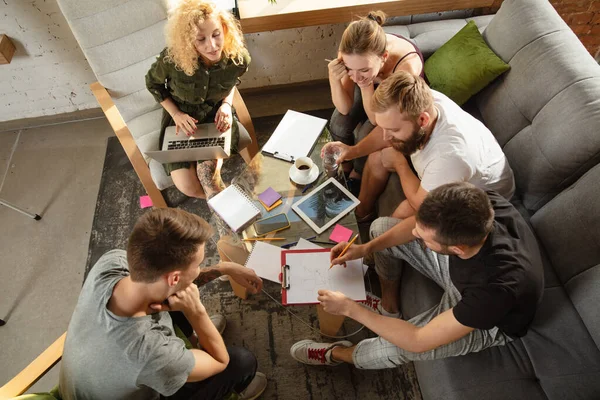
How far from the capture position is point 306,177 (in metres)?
1.83

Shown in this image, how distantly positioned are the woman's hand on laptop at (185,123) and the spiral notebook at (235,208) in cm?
43

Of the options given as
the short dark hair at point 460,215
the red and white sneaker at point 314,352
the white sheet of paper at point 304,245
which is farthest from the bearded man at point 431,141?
the red and white sneaker at point 314,352

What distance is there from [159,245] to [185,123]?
101 cm

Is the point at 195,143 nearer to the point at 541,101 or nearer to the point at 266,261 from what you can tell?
the point at 266,261

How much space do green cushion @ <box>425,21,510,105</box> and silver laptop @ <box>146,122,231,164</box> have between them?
1.18 meters

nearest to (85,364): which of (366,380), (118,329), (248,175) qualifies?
(118,329)

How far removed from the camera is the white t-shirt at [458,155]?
1.53 meters

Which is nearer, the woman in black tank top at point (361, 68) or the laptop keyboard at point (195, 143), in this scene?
the woman in black tank top at point (361, 68)

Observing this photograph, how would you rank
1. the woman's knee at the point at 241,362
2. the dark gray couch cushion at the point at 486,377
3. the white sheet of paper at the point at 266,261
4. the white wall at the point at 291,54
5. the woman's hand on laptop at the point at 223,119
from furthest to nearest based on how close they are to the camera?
the white wall at the point at 291,54 < the woman's hand on laptop at the point at 223,119 < the white sheet of paper at the point at 266,261 < the woman's knee at the point at 241,362 < the dark gray couch cushion at the point at 486,377

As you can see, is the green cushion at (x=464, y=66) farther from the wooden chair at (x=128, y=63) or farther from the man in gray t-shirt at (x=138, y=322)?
the man in gray t-shirt at (x=138, y=322)

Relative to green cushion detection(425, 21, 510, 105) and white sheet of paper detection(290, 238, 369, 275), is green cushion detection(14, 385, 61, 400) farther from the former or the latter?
green cushion detection(425, 21, 510, 105)

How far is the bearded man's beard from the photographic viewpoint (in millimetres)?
1563

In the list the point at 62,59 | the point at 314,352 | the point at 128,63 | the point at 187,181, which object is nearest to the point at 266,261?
the point at 314,352

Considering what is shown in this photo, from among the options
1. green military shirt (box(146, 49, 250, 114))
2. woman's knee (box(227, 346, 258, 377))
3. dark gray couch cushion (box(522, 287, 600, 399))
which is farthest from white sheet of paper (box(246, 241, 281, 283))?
dark gray couch cushion (box(522, 287, 600, 399))
